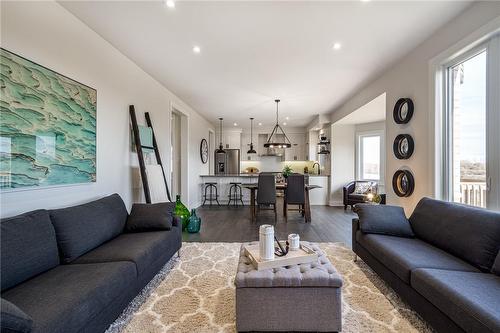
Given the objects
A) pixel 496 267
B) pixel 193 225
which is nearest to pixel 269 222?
pixel 193 225

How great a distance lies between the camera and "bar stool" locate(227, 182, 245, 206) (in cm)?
724

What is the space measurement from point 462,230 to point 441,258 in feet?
1.07

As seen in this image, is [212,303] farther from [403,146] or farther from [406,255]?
[403,146]

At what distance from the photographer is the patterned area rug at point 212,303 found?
1.78m

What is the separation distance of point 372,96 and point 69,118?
15.2ft

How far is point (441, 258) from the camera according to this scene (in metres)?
1.95

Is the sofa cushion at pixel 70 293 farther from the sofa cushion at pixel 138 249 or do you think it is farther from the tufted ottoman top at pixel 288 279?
the tufted ottoman top at pixel 288 279

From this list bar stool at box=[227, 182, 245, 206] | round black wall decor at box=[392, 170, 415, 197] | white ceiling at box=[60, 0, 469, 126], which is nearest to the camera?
white ceiling at box=[60, 0, 469, 126]

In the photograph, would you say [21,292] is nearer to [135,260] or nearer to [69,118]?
[135,260]

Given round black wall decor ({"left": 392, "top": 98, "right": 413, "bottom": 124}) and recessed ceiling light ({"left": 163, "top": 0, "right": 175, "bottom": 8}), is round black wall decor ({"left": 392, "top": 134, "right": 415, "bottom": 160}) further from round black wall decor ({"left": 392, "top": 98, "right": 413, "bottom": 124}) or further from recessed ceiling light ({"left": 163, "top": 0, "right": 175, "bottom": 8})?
recessed ceiling light ({"left": 163, "top": 0, "right": 175, "bottom": 8})

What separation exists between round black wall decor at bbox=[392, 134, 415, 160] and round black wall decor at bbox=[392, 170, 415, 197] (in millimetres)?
231

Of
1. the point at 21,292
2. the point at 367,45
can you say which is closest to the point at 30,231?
the point at 21,292

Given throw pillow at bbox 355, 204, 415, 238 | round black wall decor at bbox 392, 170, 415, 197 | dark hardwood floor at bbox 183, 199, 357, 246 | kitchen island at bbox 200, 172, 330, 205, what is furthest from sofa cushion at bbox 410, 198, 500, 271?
kitchen island at bbox 200, 172, 330, 205

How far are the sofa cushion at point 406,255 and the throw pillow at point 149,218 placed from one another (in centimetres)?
227
